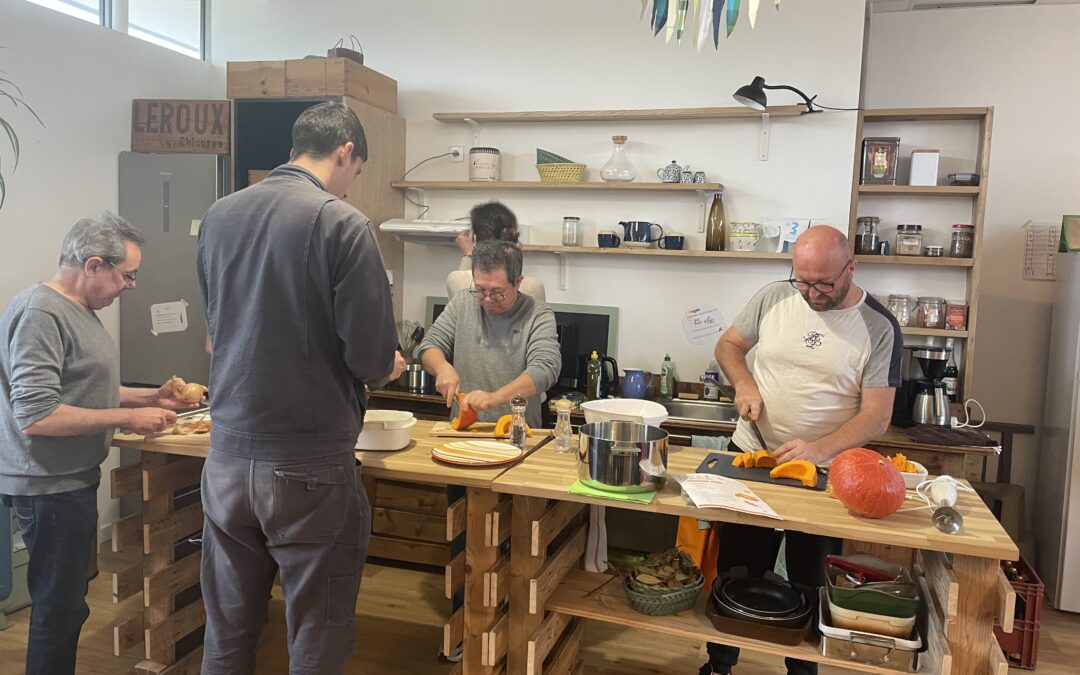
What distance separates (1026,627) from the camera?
3146 millimetres

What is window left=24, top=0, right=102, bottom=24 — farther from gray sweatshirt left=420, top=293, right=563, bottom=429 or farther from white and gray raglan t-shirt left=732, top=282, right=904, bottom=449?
white and gray raglan t-shirt left=732, top=282, right=904, bottom=449

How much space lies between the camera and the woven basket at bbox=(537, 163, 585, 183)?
4.19 meters

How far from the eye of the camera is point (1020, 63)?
170 inches

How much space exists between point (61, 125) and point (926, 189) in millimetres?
4315

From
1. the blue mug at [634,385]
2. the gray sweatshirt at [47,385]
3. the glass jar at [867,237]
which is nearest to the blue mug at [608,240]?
the blue mug at [634,385]

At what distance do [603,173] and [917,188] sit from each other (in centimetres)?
160

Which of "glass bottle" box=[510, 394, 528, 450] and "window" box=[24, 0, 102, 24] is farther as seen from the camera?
"window" box=[24, 0, 102, 24]

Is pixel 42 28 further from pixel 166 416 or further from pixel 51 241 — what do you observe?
pixel 166 416

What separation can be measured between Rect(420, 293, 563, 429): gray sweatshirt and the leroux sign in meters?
2.07

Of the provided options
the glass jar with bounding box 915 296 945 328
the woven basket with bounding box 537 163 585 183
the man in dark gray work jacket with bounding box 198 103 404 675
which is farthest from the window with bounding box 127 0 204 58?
the glass jar with bounding box 915 296 945 328

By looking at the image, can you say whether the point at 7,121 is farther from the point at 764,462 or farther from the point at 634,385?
the point at 764,462

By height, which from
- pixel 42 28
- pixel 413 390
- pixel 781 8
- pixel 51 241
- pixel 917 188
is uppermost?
pixel 781 8

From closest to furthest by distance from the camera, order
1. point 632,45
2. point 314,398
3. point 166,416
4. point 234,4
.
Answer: point 314,398, point 166,416, point 632,45, point 234,4

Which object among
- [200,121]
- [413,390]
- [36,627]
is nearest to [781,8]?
[413,390]
